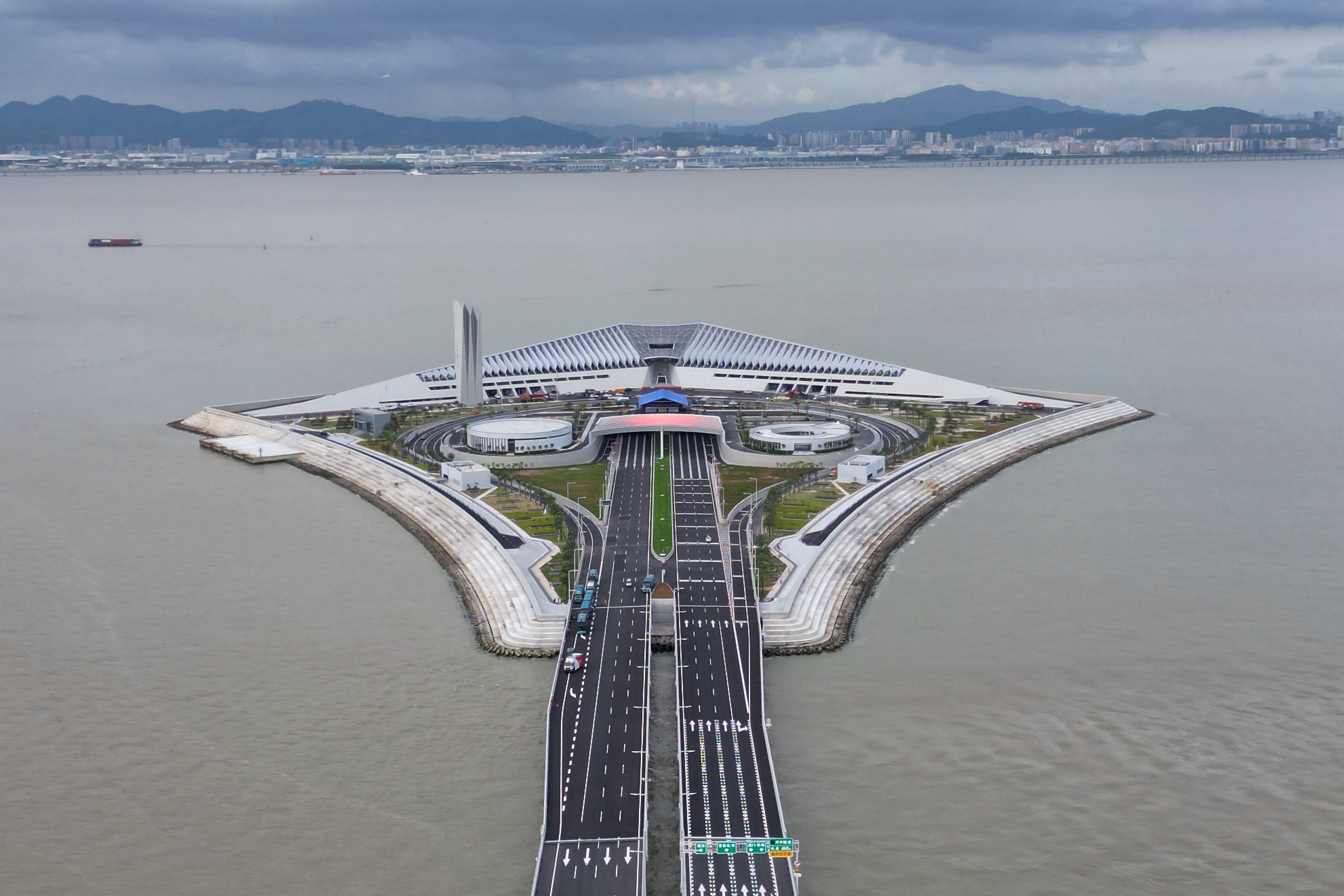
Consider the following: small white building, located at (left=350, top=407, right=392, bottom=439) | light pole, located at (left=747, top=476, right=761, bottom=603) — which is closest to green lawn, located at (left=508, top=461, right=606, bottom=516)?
light pole, located at (left=747, top=476, right=761, bottom=603)

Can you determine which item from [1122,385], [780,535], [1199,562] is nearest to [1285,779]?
[1199,562]

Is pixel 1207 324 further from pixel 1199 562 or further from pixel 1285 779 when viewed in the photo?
pixel 1285 779

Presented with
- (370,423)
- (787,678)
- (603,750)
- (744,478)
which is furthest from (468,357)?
(603,750)

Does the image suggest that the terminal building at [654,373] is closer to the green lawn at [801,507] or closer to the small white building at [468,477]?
the small white building at [468,477]

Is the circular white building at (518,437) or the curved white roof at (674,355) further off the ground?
the curved white roof at (674,355)

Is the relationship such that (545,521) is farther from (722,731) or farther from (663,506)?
(722,731)

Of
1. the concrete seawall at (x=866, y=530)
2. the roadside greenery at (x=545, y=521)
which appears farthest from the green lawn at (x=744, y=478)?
the roadside greenery at (x=545, y=521)
